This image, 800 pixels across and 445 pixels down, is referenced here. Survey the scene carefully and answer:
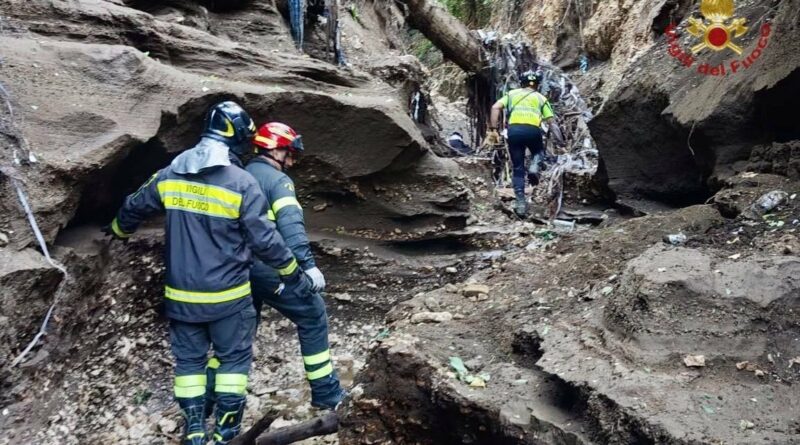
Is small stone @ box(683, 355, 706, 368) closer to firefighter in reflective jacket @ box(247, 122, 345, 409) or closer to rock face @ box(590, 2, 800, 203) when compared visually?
firefighter in reflective jacket @ box(247, 122, 345, 409)

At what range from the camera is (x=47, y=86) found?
4.16 m

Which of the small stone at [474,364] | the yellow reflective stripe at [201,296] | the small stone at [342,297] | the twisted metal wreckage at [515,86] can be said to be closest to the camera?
the small stone at [474,364]

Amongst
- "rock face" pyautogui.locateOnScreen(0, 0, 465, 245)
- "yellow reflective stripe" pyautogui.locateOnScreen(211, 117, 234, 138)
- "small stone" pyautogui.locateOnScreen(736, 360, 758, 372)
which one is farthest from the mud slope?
"rock face" pyautogui.locateOnScreen(0, 0, 465, 245)

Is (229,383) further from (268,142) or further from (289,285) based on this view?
(268,142)

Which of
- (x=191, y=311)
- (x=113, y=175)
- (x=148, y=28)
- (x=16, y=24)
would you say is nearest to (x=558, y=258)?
(x=191, y=311)

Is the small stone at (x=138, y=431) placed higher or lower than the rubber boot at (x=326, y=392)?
lower

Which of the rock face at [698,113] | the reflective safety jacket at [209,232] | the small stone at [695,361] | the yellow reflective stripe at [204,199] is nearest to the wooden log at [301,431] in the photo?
the reflective safety jacket at [209,232]

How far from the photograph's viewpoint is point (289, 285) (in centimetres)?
399

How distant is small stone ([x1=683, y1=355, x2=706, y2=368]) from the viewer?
9.14 ft

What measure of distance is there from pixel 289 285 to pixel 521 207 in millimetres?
5022

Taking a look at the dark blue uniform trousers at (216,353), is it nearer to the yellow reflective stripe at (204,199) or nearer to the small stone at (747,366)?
the yellow reflective stripe at (204,199)

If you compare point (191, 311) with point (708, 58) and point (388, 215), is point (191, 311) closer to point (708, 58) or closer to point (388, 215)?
point (388, 215)

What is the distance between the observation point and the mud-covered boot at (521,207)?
8422 mm

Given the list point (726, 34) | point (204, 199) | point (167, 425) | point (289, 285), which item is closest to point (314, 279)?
point (289, 285)
